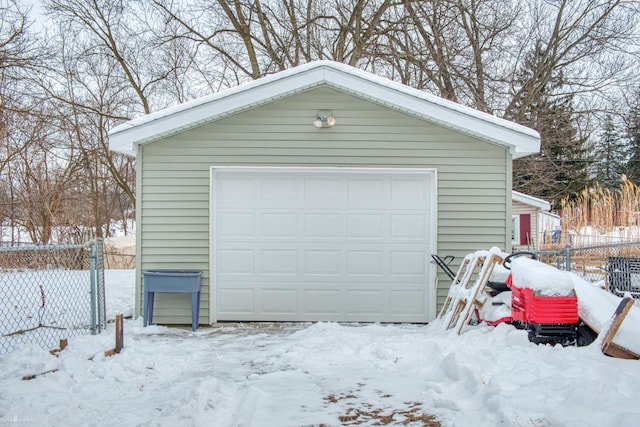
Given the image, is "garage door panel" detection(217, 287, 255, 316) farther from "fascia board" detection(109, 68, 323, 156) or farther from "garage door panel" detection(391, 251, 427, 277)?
"fascia board" detection(109, 68, 323, 156)

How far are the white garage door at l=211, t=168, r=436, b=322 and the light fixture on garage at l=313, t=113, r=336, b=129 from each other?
66cm

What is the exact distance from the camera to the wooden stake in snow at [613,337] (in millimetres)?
4219

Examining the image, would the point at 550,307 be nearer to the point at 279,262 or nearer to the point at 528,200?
the point at 279,262

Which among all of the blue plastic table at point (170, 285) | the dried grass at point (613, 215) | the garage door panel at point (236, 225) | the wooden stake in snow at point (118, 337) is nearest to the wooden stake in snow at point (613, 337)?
the wooden stake in snow at point (118, 337)

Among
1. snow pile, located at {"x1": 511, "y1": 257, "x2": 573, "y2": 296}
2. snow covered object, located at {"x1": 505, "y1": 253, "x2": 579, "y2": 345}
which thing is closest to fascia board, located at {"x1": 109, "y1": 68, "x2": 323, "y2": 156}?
snow pile, located at {"x1": 511, "y1": 257, "x2": 573, "y2": 296}

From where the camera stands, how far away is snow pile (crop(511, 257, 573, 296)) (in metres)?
4.74

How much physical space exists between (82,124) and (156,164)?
11988mm

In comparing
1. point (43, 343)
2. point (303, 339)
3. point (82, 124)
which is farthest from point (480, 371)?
point (82, 124)

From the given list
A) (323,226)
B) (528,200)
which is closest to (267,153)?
(323,226)

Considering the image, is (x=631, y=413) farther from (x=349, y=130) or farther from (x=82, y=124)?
(x=82, y=124)

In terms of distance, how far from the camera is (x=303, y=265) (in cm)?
730

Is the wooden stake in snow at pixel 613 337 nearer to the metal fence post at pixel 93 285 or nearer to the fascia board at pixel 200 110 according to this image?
the fascia board at pixel 200 110

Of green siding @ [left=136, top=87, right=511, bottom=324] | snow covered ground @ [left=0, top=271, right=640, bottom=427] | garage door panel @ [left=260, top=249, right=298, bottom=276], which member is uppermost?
Answer: green siding @ [left=136, top=87, right=511, bottom=324]

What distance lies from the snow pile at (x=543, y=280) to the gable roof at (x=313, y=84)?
95.3 inches
